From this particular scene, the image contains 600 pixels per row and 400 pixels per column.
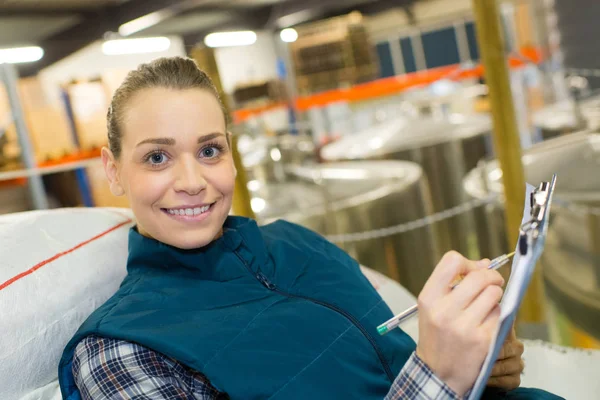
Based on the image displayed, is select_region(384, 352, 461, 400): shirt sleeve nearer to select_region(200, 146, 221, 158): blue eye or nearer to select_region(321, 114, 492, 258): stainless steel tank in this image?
select_region(200, 146, 221, 158): blue eye

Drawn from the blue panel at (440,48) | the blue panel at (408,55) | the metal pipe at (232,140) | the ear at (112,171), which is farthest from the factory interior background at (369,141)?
the blue panel at (440,48)

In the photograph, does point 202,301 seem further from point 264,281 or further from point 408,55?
point 408,55

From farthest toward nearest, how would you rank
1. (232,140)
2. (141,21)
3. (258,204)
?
(141,21) < (258,204) < (232,140)

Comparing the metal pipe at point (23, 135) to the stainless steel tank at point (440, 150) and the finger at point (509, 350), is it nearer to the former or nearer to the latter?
the stainless steel tank at point (440, 150)

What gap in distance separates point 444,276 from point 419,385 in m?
0.13

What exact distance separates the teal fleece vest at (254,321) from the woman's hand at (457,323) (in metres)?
0.24

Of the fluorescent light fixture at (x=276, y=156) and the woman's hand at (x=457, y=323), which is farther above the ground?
the fluorescent light fixture at (x=276, y=156)

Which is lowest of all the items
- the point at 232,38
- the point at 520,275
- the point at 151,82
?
the point at 520,275

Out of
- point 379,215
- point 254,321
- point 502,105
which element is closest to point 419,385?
point 254,321

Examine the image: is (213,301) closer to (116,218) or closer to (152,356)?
(152,356)

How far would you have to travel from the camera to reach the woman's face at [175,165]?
978 mm

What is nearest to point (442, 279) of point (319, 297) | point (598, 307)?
point (319, 297)

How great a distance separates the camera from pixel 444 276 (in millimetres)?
739

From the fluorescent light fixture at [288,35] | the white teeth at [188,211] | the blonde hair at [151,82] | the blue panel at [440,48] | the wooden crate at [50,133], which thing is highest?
the fluorescent light fixture at [288,35]
